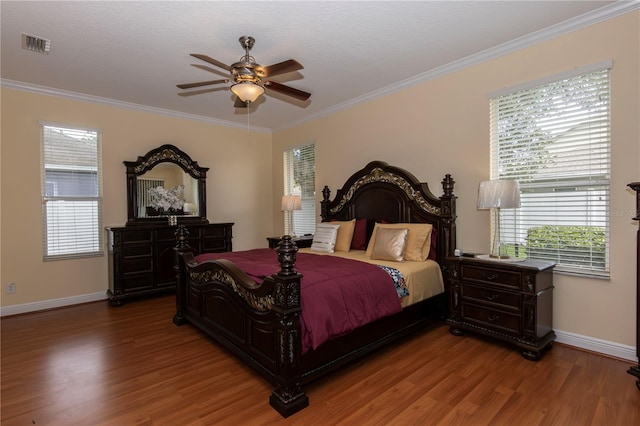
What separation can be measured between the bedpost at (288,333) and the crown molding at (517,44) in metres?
2.88

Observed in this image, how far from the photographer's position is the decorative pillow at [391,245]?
3334 millimetres

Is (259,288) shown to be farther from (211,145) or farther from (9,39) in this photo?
(211,145)

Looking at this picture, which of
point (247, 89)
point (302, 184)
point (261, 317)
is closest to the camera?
point (261, 317)

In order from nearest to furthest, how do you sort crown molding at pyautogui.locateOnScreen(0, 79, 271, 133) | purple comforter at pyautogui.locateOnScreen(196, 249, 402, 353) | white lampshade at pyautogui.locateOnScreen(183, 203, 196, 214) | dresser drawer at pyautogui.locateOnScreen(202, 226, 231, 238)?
purple comforter at pyautogui.locateOnScreen(196, 249, 402, 353)
crown molding at pyautogui.locateOnScreen(0, 79, 271, 133)
dresser drawer at pyautogui.locateOnScreen(202, 226, 231, 238)
white lampshade at pyautogui.locateOnScreen(183, 203, 196, 214)

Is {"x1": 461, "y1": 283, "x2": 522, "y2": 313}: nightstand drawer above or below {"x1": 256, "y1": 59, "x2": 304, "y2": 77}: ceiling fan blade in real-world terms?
below

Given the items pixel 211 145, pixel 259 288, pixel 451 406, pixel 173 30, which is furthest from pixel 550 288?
pixel 211 145

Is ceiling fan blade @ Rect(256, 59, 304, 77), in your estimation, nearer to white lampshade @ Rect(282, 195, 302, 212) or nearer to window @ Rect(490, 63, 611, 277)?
window @ Rect(490, 63, 611, 277)

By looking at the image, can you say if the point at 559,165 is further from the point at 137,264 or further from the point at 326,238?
the point at 137,264

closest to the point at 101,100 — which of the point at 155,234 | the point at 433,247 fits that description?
the point at 155,234

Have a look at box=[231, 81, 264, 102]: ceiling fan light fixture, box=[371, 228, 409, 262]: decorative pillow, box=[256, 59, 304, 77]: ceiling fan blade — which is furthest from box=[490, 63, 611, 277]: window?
box=[231, 81, 264, 102]: ceiling fan light fixture

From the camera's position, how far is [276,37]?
2.97 m

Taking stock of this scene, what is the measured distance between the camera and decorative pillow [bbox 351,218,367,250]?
4191mm

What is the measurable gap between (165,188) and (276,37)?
3.19 meters

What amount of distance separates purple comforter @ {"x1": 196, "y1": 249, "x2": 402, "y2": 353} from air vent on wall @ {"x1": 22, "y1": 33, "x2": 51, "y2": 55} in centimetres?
276
